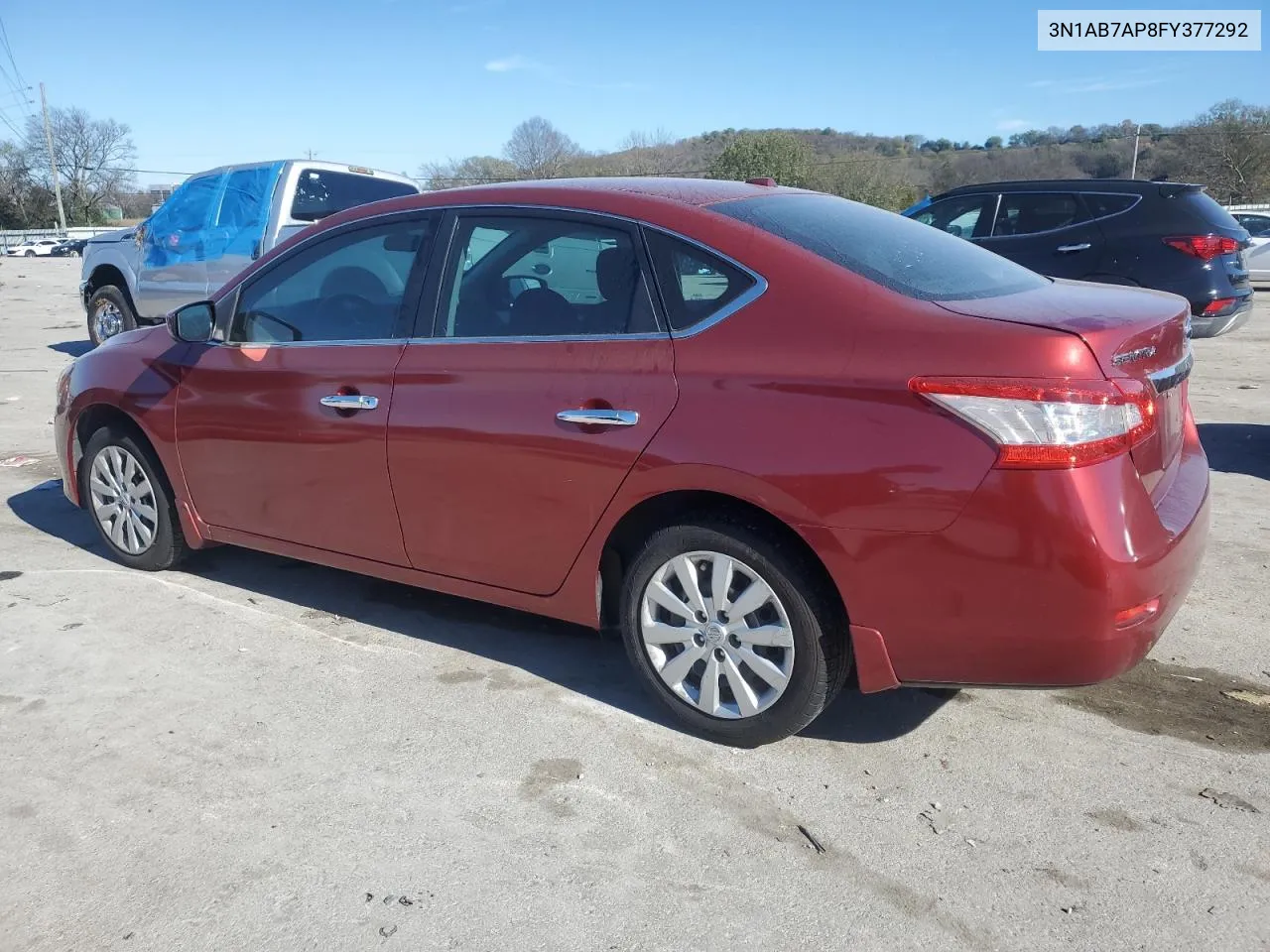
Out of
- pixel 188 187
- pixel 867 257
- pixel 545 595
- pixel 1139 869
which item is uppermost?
pixel 188 187

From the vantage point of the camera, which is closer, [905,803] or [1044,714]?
[905,803]

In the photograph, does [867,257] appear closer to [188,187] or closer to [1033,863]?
[1033,863]

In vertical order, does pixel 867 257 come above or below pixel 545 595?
above

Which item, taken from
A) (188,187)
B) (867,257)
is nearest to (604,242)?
(867,257)

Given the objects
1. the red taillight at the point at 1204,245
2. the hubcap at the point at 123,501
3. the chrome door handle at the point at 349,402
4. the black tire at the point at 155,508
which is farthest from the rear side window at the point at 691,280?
the red taillight at the point at 1204,245

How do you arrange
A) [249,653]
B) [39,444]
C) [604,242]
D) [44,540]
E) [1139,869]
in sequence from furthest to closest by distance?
[39,444] → [44,540] → [249,653] → [604,242] → [1139,869]

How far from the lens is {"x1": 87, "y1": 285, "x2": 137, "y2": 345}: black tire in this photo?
Answer: 36.8 feet

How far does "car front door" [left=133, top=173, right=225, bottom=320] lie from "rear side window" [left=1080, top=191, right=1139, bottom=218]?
7.91 metres

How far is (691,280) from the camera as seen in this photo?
331cm

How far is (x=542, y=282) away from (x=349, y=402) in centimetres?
89

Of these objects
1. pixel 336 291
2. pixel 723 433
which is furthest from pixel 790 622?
pixel 336 291

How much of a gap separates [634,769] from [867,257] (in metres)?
1.73

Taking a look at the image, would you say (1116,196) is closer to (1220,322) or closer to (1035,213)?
(1035,213)

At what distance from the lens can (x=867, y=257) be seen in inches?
129
